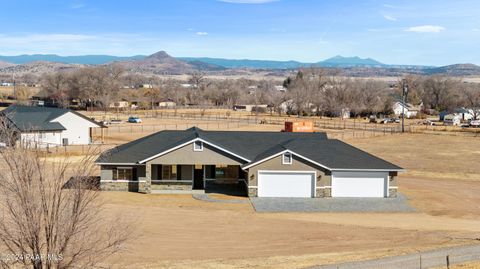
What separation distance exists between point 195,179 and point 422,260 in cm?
1978

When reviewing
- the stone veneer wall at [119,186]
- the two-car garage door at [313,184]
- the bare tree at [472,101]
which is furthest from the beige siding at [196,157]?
the bare tree at [472,101]

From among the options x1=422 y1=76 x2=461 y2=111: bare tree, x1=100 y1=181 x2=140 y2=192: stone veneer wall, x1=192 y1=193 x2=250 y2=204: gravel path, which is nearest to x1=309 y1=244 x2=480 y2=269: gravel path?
x1=192 y1=193 x2=250 y2=204: gravel path

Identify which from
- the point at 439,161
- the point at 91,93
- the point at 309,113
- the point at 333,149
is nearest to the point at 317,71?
the point at 309,113

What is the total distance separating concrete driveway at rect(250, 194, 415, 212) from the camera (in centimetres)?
3309

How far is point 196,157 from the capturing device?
1462 inches

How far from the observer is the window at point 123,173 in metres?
37.2

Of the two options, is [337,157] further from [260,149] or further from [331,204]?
[260,149]

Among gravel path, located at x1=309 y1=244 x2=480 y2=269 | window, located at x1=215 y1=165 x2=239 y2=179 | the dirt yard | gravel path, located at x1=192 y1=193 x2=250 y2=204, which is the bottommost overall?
the dirt yard

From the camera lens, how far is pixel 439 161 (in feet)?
180

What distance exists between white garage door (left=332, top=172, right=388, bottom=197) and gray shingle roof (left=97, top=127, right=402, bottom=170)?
601 millimetres

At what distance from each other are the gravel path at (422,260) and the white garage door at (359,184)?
12833 millimetres

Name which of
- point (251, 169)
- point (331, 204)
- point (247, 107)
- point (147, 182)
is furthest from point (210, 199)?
point (247, 107)

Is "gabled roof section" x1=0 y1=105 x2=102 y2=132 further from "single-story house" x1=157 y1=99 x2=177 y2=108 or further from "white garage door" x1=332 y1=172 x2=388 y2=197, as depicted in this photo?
"single-story house" x1=157 y1=99 x2=177 y2=108

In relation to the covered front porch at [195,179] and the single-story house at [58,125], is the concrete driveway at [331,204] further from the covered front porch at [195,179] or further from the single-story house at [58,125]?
the single-story house at [58,125]
